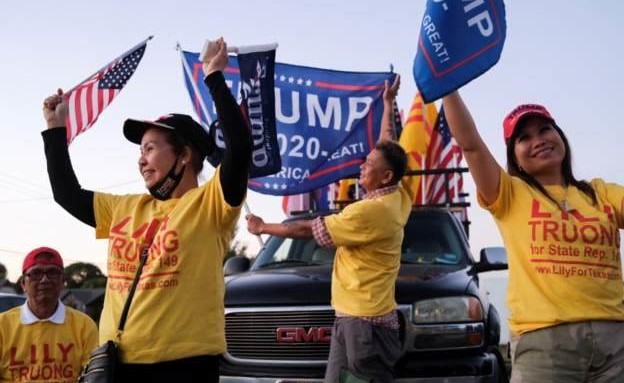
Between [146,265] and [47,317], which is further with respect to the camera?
[47,317]

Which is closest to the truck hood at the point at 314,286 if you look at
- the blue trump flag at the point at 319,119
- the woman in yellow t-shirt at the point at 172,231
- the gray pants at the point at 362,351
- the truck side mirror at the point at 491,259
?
the truck side mirror at the point at 491,259

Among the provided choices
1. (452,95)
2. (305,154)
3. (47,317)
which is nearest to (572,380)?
(452,95)

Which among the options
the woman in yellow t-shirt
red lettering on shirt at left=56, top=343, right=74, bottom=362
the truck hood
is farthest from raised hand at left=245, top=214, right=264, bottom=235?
the woman in yellow t-shirt

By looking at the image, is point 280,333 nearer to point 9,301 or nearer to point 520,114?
point 520,114

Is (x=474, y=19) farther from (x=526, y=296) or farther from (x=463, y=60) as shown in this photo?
(x=526, y=296)

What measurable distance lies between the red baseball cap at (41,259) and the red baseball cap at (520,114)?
2653mm

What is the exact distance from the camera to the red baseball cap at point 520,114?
2.99 meters

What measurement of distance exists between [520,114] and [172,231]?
1.50m

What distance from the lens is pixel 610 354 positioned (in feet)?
8.82

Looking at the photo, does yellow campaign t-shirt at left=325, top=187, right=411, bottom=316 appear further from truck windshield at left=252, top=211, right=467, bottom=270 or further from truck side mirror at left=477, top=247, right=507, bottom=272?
truck side mirror at left=477, top=247, right=507, bottom=272

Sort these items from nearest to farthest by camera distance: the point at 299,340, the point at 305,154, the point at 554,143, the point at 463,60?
the point at 463,60 → the point at 554,143 → the point at 299,340 → the point at 305,154

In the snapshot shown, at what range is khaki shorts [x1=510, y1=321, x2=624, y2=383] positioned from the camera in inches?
105

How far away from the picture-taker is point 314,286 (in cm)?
464

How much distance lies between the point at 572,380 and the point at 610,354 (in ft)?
0.57
